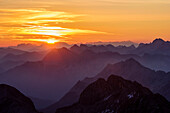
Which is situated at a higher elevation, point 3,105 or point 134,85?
point 134,85

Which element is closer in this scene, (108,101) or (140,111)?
(140,111)

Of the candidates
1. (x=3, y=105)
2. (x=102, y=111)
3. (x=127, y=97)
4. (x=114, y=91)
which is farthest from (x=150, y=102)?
(x=3, y=105)

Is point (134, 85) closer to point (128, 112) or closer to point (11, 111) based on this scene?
point (128, 112)

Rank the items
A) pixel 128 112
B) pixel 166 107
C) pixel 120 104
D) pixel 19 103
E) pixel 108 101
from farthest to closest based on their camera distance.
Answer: pixel 19 103, pixel 108 101, pixel 120 104, pixel 128 112, pixel 166 107

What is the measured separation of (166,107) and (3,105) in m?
112

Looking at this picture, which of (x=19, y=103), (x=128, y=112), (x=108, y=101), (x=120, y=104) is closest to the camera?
(x=128, y=112)

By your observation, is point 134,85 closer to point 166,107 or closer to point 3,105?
point 166,107

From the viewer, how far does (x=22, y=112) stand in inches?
7377

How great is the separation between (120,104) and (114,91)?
29199 millimetres

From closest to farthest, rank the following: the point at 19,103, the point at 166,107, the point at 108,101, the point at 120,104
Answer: the point at 166,107, the point at 120,104, the point at 108,101, the point at 19,103

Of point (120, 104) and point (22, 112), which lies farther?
point (22, 112)

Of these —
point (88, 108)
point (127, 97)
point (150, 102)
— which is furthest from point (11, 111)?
point (150, 102)

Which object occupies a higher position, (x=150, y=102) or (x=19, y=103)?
(x=150, y=102)

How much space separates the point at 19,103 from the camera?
197750 millimetres
